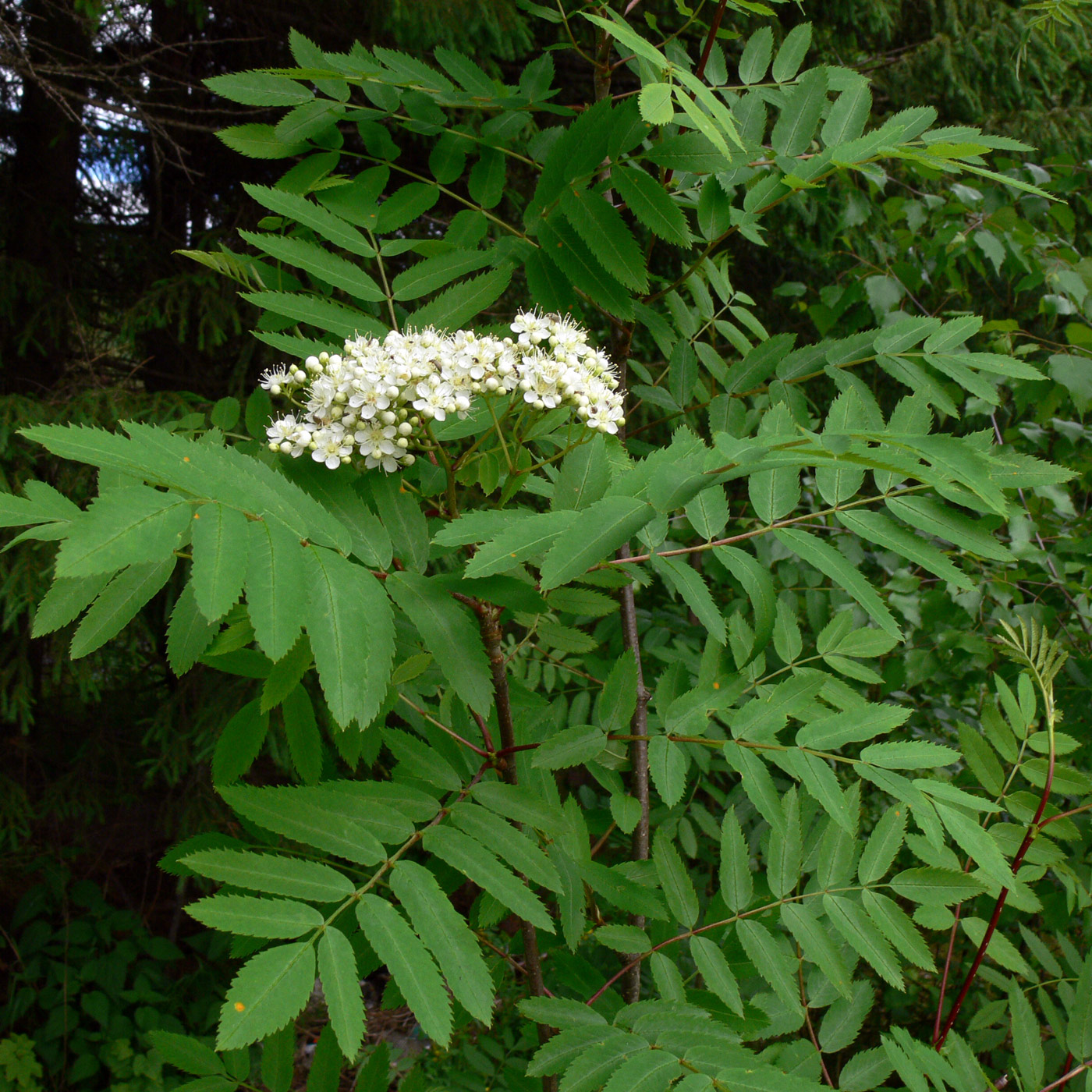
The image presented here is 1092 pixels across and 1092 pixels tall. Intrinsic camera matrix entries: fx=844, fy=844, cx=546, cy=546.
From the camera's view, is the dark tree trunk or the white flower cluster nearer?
the white flower cluster

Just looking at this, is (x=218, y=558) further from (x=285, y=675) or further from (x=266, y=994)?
(x=266, y=994)

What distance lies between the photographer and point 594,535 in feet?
2.65

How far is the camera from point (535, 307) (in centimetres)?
125

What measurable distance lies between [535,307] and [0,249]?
11.1 feet

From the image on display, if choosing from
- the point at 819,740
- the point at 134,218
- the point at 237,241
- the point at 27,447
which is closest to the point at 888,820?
the point at 819,740

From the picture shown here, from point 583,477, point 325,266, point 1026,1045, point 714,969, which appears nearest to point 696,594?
point 583,477

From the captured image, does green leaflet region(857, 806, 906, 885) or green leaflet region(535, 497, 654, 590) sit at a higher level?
green leaflet region(535, 497, 654, 590)

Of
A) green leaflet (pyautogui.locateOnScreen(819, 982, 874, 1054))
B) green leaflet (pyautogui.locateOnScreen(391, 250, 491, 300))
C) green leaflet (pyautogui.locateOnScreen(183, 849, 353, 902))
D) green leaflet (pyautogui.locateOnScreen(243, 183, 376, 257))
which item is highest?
green leaflet (pyautogui.locateOnScreen(243, 183, 376, 257))

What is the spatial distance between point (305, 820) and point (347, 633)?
0.89 feet

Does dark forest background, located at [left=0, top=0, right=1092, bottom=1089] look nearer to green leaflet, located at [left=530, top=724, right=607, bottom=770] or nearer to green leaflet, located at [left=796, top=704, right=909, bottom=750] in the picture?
green leaflet, located at [left=796, top=704, right=909, bottom=750]

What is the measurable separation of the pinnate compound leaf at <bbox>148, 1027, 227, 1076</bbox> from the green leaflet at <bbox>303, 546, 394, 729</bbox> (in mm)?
824

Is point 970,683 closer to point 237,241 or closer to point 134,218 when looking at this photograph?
point 237,241

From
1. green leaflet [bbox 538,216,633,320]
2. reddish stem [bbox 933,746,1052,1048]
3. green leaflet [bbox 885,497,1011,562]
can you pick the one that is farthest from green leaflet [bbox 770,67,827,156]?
reddish stem [bbox 933,746,1052,1048]

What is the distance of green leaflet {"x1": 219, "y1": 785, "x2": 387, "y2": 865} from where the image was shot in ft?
2.85
